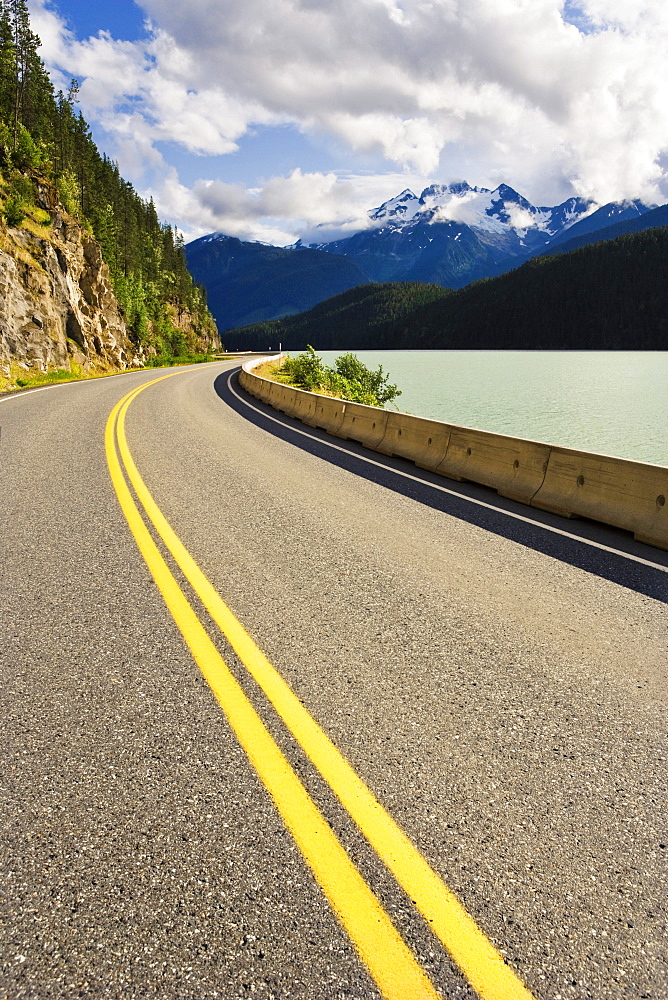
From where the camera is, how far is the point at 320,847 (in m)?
2.23

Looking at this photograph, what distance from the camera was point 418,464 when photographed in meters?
10.7

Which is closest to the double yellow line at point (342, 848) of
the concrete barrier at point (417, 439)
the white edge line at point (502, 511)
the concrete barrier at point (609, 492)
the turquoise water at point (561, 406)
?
the white edge line at point (502, 511)

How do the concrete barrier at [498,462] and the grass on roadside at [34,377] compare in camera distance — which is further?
the grass on roadside at [34,377]

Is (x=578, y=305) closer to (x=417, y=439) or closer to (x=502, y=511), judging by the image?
(x=417, y=439)

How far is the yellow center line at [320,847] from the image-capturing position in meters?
1.79

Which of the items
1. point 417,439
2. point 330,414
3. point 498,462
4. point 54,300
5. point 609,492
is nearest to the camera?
point 609,492

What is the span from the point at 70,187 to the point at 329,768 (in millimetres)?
53985

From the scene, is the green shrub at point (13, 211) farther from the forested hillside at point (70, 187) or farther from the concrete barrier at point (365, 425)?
the concrete barrier at point (365, 425)

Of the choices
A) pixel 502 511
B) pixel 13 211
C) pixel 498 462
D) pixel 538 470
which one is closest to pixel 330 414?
pixel 498 462

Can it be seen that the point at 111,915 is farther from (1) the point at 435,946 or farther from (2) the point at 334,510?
(2) the point at 334,510

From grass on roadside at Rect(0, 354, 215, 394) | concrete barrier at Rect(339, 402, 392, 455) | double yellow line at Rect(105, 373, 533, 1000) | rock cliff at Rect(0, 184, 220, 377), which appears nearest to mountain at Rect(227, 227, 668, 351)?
rock cliff at Rect(0, 184, 220, 377)

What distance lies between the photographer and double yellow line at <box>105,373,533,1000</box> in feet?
5.89

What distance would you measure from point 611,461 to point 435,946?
20.3 ft

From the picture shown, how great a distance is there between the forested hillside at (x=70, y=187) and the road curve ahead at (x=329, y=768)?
34398mm
